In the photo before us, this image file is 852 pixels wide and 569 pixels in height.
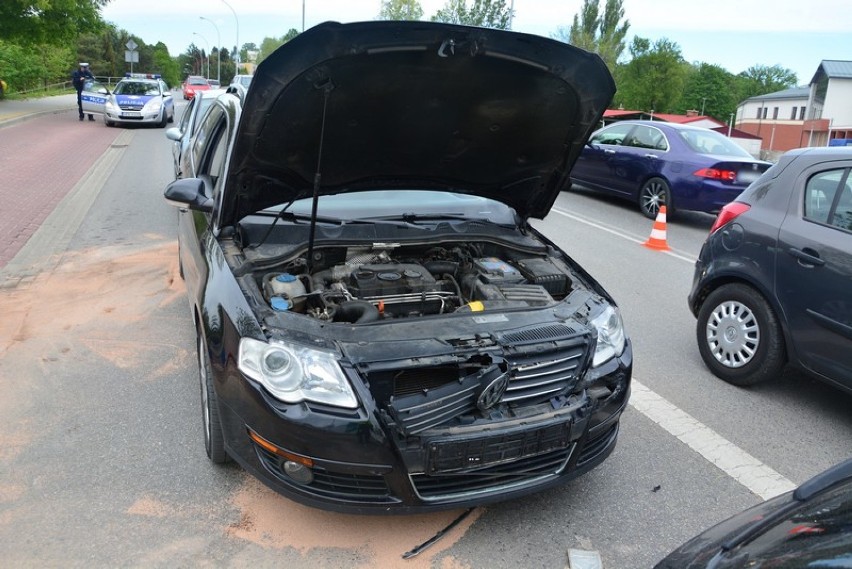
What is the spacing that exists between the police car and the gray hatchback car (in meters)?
20.9

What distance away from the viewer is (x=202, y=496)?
3.16 m

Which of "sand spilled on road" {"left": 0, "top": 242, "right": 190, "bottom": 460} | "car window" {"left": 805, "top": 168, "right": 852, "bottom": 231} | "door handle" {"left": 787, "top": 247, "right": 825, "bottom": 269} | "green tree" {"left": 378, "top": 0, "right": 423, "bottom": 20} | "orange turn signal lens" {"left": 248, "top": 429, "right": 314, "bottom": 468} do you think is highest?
"green tree" {"left": 378, "top": 0, "right": 423, "bottom": 20}

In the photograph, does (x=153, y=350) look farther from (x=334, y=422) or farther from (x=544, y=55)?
(x=544, y=55)

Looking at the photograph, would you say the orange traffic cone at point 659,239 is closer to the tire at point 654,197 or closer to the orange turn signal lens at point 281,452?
the tire at point 654,197

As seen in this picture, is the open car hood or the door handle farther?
the door handle

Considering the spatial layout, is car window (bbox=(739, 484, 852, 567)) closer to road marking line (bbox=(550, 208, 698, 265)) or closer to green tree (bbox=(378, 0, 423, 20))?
road marking line (bbox=(550, 208, 698, 265))

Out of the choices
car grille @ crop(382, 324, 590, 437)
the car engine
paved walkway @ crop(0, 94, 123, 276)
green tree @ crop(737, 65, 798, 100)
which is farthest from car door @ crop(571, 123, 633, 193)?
green tree @ crop(737, 65, 798, 100)

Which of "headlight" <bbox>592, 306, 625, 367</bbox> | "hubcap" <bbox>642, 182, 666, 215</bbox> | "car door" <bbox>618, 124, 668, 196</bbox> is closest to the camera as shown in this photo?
"headlight" <bbox>592, 306, 625, 367</bbox>

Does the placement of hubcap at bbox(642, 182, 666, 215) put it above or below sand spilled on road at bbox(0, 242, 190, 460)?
above

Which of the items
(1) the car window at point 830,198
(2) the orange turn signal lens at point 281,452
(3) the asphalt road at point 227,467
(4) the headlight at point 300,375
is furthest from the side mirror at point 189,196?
(1) the car window at point 830,198

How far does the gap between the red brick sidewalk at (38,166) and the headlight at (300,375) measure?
5314mm

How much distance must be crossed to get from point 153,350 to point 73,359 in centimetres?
50

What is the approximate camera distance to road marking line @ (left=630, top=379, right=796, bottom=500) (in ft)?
11.5

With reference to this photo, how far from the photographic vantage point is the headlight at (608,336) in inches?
122
